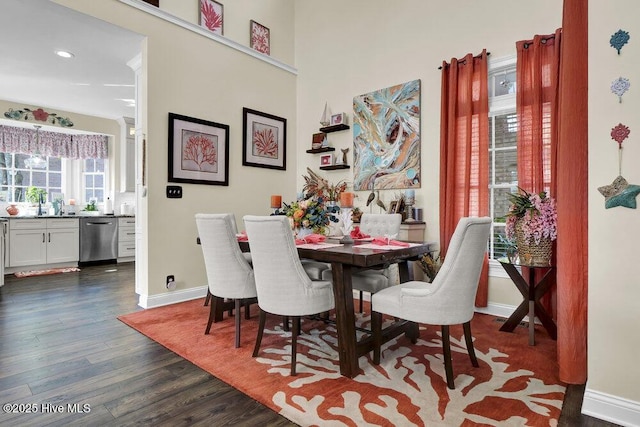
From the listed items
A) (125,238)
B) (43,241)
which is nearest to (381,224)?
(125,238)

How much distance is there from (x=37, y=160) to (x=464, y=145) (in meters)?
7.23

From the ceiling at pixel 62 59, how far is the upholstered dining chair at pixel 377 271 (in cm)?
304

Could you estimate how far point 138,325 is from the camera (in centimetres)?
302

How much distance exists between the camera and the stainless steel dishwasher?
19.7ft

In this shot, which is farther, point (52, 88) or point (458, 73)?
point (52, 88)

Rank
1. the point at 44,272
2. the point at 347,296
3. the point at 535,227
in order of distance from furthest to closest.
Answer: the point at 44,272, the point at 535,227, the point at 347,296

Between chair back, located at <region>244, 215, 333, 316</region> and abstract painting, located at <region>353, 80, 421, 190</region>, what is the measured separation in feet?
7.11

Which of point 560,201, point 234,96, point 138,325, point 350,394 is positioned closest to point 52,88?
point 234,96

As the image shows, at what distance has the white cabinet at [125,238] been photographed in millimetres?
6402

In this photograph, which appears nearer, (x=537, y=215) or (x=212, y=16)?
(x=537, y=215)

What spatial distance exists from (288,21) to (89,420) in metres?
5.26

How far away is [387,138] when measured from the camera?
4090 mm

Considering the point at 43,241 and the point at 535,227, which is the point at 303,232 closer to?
the point at 535,227

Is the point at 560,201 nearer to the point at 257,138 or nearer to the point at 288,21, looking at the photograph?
the point at 257,138
